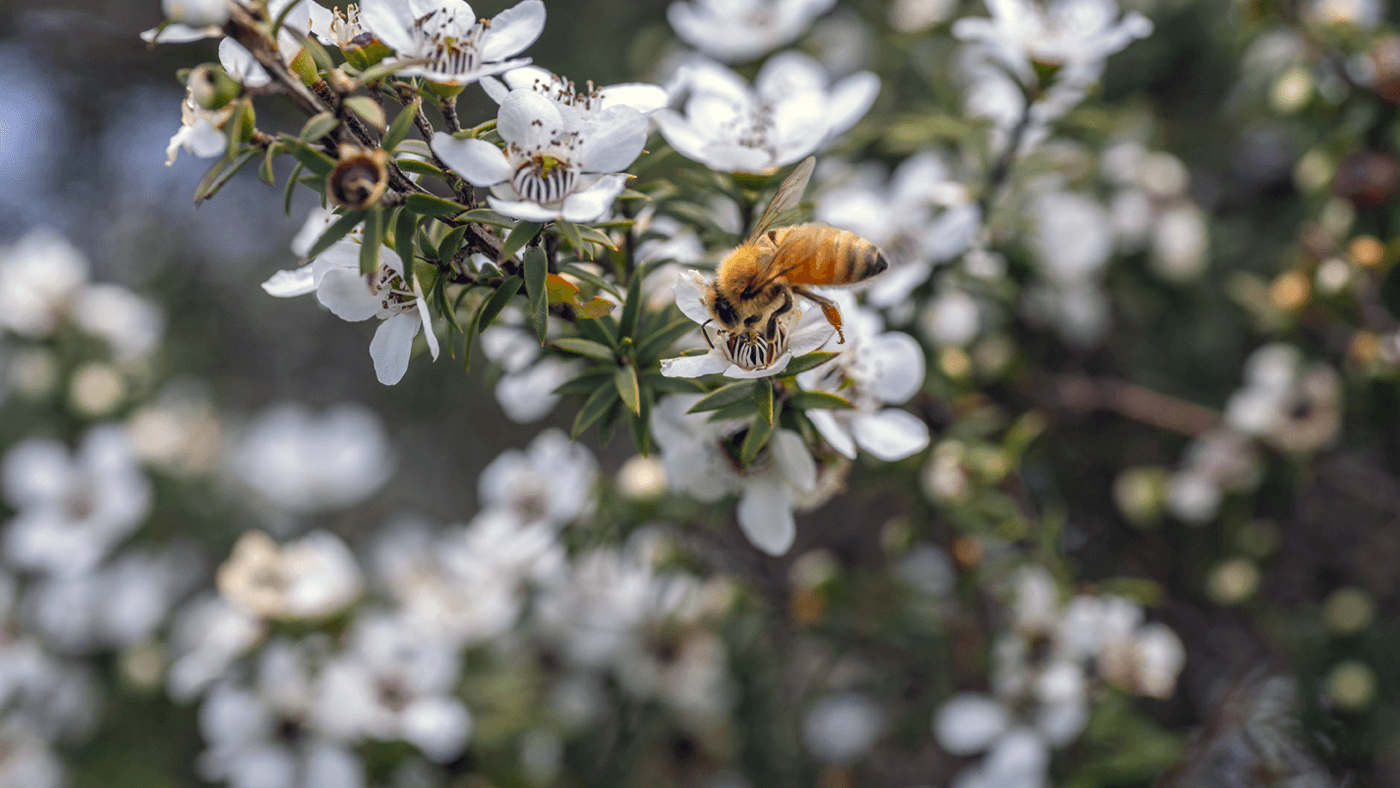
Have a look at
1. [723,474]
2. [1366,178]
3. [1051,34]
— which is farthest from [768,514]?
[1366,178]

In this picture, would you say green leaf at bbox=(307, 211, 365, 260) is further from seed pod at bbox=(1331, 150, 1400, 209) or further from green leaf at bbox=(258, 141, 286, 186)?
seed pod at bbox=(1331, 150, 1400, 209)

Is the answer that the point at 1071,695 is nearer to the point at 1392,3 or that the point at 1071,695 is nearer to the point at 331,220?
the point at 331,220

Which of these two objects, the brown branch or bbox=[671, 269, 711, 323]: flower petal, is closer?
bbox=[671, 269, 711, 323]: flower petal

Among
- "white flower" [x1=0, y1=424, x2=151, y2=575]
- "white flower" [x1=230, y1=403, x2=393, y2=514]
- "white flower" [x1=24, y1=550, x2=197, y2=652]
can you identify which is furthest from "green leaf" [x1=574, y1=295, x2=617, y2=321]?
"white flower" [x1=230, y1=403, x2=393, y2=514]

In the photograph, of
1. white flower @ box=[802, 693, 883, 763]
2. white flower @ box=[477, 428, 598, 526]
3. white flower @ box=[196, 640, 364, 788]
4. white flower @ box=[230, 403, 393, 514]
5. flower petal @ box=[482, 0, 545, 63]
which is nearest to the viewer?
flower petal @ box=[482, 0, 545, 63]

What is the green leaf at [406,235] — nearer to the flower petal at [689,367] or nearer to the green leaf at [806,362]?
the flower petal at [689,367]

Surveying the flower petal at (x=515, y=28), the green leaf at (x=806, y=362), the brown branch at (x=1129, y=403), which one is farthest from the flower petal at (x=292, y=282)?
the brown branch at (x=1129, y=403)

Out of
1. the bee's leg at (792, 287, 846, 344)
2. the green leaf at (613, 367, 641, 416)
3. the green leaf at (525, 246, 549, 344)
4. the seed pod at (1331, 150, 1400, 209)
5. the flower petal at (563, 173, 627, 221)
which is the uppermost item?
the flower petal at (563, 173, 627, 221)
